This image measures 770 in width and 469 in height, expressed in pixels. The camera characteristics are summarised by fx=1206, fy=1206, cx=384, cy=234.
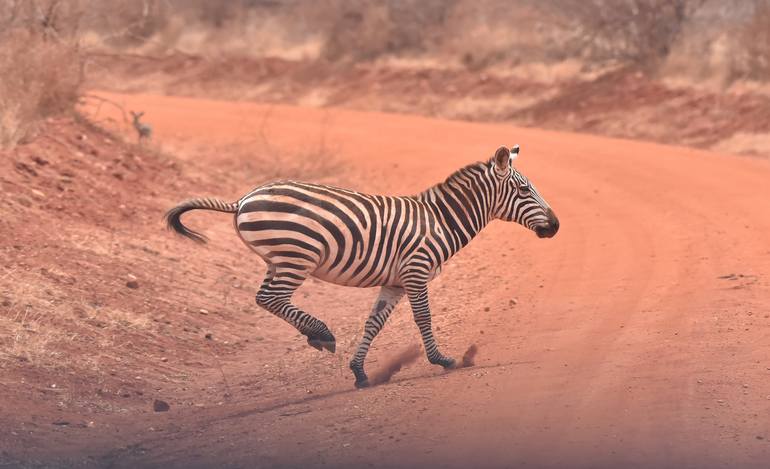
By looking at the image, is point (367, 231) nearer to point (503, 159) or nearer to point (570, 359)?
point (503, 159)

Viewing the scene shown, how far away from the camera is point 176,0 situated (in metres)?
36.6

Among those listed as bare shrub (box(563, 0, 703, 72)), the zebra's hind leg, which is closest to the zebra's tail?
the zebra's hind leg

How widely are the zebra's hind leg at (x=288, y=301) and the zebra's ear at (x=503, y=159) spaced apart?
170 centimetres

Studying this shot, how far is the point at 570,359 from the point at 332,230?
1.93 meters

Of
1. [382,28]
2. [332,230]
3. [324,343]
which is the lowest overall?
[324,343]

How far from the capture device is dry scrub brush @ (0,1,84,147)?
45.4ft

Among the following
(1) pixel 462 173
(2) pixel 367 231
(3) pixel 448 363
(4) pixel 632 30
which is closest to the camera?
(2) pixel 367 231

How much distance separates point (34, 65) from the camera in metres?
14.6

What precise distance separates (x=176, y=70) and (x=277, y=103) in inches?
187

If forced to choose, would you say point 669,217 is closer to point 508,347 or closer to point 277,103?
point 508,347

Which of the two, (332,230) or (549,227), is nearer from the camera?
(332,230)

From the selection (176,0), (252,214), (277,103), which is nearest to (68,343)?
(252,214)

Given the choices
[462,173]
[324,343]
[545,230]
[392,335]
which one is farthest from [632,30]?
[324,343]

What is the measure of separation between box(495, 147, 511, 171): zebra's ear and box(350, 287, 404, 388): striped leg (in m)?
1.15
